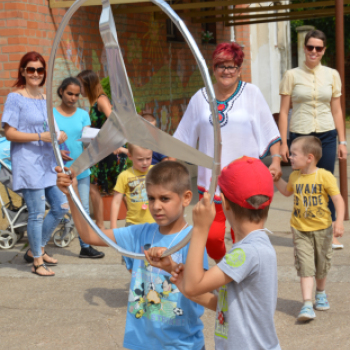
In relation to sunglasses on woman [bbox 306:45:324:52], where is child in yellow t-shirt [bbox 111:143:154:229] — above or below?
below

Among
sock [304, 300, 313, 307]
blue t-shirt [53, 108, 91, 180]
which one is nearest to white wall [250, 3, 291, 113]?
blue t-shirt [53, 108, 91, 180]

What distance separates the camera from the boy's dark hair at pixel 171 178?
227 centimetres

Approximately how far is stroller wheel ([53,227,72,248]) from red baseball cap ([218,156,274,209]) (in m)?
4.34

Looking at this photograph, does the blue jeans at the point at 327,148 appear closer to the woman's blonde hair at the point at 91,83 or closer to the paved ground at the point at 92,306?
the paved ground at the point at 92,306

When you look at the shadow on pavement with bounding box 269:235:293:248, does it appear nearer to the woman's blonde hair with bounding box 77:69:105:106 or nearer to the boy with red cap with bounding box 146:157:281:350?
the woman's blonde hair with bounding box 77:69:105:106

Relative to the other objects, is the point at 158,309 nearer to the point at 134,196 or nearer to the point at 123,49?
the point at 134,196

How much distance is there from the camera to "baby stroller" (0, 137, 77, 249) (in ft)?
19.1

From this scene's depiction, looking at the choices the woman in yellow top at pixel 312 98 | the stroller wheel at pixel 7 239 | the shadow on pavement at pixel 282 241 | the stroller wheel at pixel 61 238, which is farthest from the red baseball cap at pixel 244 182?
the stroller wheel at pixel 7 239

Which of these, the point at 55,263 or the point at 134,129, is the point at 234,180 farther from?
the point at 55,263

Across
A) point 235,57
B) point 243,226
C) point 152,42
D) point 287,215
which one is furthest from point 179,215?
point 152,42

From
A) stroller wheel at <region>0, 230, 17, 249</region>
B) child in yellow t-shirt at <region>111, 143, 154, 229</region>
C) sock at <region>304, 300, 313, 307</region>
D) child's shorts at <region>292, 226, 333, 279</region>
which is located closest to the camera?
sock at <region>304, 300, 313, 307</region>

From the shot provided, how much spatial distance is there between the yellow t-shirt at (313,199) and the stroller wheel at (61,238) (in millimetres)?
2870

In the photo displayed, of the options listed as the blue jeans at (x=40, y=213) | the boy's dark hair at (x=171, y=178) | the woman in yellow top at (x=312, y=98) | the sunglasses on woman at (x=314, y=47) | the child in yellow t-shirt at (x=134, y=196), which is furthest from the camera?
the woman in yellow top at (x=312, y=98)

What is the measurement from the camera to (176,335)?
7.54ft
